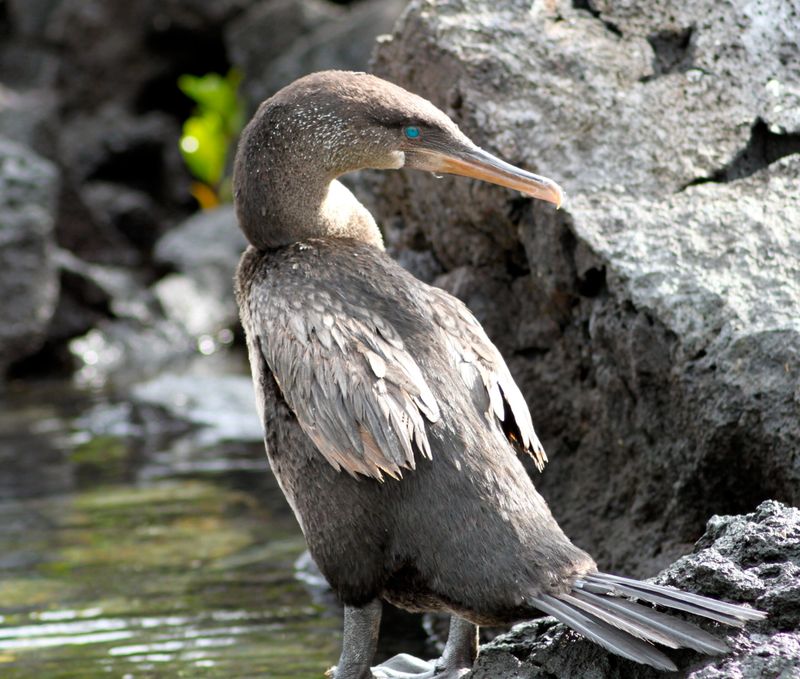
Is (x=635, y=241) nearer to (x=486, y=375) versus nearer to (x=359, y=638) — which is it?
(x=486, y=375)

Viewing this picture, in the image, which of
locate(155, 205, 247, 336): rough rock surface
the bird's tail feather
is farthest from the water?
locate(155, 205, 247, 336): rough rock surface

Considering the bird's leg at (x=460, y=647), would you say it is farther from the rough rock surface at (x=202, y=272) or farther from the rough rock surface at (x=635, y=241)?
the rough rock surface at (x=202, y=272)

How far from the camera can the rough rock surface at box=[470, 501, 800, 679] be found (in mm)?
2807

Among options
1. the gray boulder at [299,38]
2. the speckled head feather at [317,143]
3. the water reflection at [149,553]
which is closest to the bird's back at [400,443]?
the speckled head feather at [317,143]

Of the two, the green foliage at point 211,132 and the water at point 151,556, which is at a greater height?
the green foliage at point 211,132

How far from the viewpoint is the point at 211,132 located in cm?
1602

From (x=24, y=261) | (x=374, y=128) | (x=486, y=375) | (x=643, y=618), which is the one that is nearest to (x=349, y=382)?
(x=486, y=375)

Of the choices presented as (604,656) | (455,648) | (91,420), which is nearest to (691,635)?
(604,656)

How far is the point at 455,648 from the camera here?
3.58m

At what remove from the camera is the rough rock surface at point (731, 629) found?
9.21 ft

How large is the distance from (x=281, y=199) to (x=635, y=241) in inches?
45.8

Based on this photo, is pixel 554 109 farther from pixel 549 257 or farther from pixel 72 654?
pixel 72 654

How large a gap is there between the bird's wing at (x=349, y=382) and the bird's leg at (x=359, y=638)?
40cm

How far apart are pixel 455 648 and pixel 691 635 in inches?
36.1
